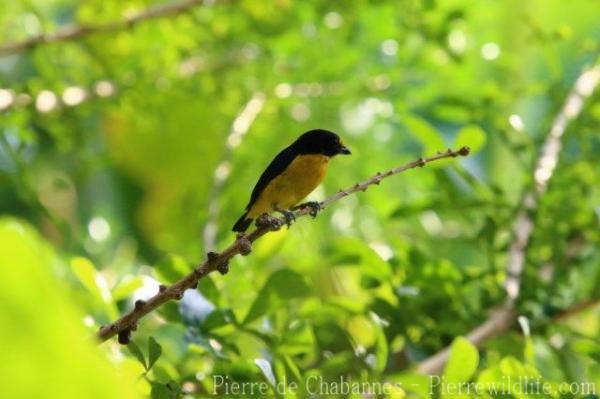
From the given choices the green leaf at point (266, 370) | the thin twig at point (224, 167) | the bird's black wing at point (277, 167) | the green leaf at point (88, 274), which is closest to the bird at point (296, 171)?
the bird's black wing at point (277, 167)

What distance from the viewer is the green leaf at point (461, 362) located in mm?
1054

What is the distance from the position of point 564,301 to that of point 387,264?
38 cm

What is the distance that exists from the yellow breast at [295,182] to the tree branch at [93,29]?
0.71m

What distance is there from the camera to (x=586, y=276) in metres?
1.96

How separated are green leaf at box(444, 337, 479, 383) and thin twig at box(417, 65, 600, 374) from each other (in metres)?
0.32

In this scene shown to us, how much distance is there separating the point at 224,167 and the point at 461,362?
89cm

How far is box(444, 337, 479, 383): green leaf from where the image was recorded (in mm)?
1054

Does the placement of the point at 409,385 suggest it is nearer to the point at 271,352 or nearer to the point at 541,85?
the point at 271,352

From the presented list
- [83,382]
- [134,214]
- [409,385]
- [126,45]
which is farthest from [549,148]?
[134,214]

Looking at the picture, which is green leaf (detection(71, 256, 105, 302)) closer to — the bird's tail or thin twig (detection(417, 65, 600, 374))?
the bird's tail

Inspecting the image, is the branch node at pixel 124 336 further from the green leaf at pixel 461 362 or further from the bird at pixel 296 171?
the bird at pixel 296 171

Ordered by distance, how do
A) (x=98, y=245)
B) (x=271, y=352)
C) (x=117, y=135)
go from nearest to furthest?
1. (x=271, y=352)
2. (x=98, y=245)
3. (x=117, y=135)

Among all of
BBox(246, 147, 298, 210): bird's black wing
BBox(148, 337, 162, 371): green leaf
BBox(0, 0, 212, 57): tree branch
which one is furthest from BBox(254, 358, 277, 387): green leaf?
BBox(0, 0, 212, 57): tree branch

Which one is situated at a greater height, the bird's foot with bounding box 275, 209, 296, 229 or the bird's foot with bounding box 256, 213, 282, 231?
the bird's foot with bounding box 275, 209, 296, 229
